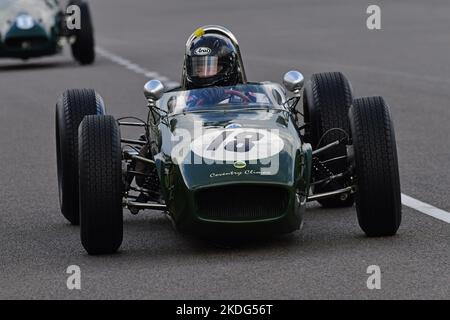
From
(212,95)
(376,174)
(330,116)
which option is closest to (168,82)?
(330,116)

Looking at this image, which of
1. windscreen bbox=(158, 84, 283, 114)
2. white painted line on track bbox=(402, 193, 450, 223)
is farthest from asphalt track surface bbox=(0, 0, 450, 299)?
windscreen bbox=(158, 84, 283, 114)

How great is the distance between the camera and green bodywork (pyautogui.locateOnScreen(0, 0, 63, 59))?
2727cm

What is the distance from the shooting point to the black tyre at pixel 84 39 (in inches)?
1121

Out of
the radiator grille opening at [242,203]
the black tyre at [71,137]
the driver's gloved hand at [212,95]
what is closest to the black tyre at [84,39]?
the black tyre at [71,137]

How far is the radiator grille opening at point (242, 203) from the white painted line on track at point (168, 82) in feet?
5.79

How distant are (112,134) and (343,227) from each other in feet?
6.12

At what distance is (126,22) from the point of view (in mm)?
45219

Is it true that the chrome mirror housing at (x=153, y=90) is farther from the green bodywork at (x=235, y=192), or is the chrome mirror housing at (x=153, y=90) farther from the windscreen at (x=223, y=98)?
the green bodywork at (x=235, y=192)

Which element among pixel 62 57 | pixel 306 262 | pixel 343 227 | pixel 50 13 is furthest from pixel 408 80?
pixel 306 262

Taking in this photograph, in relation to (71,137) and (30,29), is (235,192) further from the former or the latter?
(30,29)

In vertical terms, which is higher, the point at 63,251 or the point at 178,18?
the point at 63,251

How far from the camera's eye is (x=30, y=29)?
90.1 feet

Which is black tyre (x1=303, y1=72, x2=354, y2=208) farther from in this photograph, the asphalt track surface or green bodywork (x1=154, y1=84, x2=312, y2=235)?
green bodywork (x1=154, y1=84, x2=312, y2=235)

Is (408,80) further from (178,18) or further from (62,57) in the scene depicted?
(178,18)
